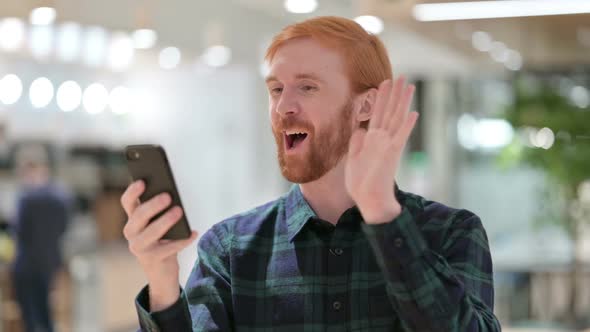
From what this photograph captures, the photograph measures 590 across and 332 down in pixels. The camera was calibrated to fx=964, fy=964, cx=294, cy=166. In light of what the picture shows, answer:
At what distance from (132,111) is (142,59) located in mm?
638

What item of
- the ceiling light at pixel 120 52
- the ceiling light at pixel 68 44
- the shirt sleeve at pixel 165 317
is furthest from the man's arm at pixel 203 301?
the ceiling light at pixel 120 52

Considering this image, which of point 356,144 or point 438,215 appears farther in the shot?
point 438,215

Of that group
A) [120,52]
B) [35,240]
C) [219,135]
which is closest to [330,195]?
[35,240]

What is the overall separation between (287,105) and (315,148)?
0.09m

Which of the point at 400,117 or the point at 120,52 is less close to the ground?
the point at 120,52

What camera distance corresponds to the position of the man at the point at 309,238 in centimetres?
159

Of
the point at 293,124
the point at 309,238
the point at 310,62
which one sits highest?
the point at 310,62

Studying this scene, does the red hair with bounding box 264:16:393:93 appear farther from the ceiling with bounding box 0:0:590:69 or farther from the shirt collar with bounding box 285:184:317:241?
the ceiling with bounding box 0:0:590:69

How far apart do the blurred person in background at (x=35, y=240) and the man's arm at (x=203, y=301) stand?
6405 millimetres

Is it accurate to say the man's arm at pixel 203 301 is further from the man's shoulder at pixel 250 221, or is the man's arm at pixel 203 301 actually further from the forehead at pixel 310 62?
the forehead at pixel 310 62

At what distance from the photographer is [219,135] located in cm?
1044

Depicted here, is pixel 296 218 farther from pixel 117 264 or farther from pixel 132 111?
pixel 132 111

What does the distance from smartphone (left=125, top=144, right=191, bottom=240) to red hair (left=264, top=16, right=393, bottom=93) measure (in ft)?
1.15

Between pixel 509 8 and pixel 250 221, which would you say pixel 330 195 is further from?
pixel 509 8
